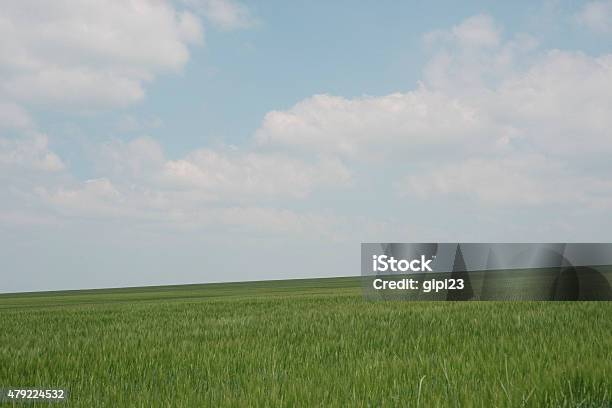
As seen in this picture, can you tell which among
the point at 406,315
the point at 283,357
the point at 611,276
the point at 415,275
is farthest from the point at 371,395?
the point at 611,276

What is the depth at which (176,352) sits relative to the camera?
24.9ft

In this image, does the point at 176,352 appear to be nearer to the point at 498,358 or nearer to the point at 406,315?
the point at 498,358

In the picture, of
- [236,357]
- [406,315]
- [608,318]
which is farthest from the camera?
[406,315]

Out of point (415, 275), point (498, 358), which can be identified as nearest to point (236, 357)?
point (498, 358)

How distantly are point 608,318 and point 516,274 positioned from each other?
849cm

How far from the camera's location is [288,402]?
4.53 metres

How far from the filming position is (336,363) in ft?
20.7

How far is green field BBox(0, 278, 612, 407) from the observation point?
15.5 ft

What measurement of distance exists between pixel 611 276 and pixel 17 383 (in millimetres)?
18869

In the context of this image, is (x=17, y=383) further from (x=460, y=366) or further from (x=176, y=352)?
(x=460, y=366)

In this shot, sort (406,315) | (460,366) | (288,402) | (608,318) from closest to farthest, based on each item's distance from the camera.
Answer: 1. (288,402)
2. (460,366)
3. (608,318)
4. (406,315)

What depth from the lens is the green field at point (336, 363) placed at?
4.73 m

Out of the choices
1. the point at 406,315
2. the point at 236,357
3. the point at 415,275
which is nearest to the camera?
the point at 236,357

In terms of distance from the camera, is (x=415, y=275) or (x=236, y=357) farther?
(x=415, y=275)
